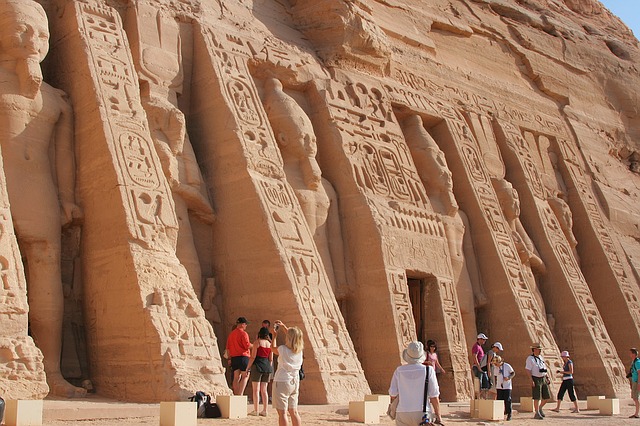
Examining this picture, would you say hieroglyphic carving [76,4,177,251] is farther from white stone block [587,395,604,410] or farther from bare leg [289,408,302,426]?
white stone block [587,395,604,410]

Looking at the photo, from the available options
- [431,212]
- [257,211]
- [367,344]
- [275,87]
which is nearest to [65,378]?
[257,211]

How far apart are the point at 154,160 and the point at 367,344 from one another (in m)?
4.07

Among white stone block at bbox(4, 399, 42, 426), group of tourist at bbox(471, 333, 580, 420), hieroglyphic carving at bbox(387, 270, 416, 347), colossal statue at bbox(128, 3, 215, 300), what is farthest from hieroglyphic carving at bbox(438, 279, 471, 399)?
white stone block at bbox(4, 399, 42, 426)

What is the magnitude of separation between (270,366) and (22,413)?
2.67 meters

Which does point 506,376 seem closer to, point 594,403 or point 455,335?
point 594,403

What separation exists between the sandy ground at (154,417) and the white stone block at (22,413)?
38 cm

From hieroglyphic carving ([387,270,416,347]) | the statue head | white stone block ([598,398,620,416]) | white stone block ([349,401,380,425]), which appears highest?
the statue head

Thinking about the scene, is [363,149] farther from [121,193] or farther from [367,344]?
[121,193]

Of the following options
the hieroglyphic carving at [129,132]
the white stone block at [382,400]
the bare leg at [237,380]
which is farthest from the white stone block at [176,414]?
the hieroglyphic carving at [129,132]

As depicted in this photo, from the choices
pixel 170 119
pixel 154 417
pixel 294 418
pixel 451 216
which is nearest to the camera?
pixel 294 418

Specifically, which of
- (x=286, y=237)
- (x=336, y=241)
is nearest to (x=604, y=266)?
(x=336, y=241)

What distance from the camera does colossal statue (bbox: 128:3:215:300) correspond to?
37.8 feet

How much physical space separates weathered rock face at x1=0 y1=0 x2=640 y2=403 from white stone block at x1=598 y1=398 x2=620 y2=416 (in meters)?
2.03

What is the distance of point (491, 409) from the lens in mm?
10391
